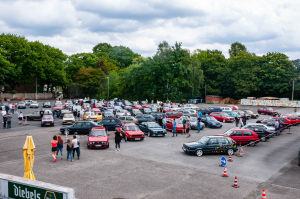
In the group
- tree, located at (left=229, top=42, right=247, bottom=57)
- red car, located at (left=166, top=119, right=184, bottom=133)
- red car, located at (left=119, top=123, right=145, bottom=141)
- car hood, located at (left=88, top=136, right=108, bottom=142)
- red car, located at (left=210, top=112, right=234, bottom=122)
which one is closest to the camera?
car hood, located at (left=88, top=136, right=108, bottom=142)

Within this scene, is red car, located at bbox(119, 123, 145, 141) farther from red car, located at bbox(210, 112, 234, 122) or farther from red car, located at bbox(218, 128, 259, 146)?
red car, located at bbox(210, 112, 234, 122)

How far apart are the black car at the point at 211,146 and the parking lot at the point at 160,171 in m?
0.43

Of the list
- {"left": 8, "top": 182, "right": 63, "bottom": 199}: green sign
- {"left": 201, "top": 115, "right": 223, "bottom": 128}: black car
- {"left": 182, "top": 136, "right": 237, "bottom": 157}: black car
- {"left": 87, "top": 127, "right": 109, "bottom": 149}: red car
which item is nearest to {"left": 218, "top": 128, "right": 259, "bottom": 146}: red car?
{"left": 182, "top": 136, "right": 237, "bottom": 157}: black car

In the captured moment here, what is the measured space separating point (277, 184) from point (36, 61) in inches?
3049

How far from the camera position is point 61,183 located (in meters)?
12.6

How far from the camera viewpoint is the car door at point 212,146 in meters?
18.8

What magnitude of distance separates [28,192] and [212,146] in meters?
13.3

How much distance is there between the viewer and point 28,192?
823 centimetres

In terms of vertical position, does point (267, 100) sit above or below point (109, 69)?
below

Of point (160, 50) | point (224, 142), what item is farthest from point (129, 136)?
point (160, 50)

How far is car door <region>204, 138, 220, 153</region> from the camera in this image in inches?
740

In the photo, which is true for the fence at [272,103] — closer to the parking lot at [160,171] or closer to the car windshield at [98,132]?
the parking lot at [160,171]

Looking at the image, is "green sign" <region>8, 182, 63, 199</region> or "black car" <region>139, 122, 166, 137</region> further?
"black car" <region>139, 122, 166, 137</region>

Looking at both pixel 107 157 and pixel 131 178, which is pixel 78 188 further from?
pixel 107 157
